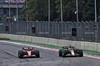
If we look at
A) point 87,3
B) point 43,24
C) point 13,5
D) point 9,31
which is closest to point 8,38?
point 9,31

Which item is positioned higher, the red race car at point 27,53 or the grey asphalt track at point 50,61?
the red race car at point 27,53

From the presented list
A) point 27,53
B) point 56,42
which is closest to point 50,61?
point 27,53

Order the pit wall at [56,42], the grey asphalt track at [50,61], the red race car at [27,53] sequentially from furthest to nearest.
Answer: the pit wall at [56,42] < the red race car at [27,53] < the grey asphalt track at [50,61]

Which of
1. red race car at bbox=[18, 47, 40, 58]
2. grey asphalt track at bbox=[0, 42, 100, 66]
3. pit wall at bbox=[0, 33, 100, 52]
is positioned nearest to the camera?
grey asphalt track at bbox=[0, 42, 100, 66]

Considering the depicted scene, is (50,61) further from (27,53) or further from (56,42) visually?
(56,42)

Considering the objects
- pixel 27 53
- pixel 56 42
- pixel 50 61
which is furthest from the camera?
pixel 56 42

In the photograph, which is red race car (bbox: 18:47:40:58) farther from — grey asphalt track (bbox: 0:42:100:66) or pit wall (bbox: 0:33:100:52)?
pit wall (bbox: 0:33:100:52)

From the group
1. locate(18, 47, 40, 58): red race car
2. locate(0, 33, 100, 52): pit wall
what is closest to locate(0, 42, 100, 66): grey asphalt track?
locate(18, 47, 40, 58): red race car

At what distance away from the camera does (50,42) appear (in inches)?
1299

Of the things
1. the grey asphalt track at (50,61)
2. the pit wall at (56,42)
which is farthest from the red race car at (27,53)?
the pit wall at (56,42)

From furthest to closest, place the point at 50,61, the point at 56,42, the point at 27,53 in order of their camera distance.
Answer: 1. the point at 56,42
2. the point at 27,53
3. the point at 50,61

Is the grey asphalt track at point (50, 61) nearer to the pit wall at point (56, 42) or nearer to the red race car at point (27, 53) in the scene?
the red race car at point (27, 53)

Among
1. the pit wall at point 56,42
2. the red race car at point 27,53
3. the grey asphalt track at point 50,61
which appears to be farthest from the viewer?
the pit wall at point 56,42

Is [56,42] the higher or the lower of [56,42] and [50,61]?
the higher
